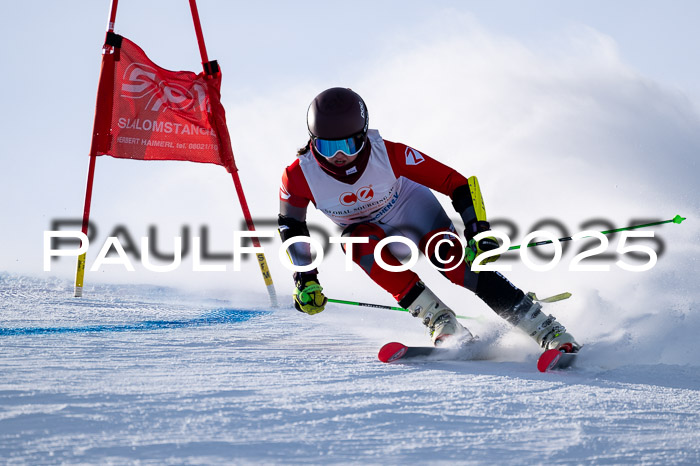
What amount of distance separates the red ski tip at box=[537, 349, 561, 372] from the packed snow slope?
0.06 metres

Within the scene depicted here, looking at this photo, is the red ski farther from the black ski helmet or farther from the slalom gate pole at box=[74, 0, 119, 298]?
the slalom gate pole at box=[74, 0, 119, 298]

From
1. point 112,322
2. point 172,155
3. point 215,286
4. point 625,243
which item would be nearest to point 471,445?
point 112,322

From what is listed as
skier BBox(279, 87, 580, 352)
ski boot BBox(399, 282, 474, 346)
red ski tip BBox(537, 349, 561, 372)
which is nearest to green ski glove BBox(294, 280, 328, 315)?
skier BBox(279, 87, 580, 352)

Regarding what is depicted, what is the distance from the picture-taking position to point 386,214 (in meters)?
3.68

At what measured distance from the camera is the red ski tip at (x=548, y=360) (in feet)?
9.30

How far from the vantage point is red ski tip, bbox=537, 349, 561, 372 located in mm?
2834

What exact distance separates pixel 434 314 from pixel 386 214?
614 mm

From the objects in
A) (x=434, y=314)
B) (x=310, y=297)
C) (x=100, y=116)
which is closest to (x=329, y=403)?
(x=310, y=297)

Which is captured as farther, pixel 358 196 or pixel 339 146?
pixel 358 196

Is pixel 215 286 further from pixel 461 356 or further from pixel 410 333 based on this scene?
pixel 461 356

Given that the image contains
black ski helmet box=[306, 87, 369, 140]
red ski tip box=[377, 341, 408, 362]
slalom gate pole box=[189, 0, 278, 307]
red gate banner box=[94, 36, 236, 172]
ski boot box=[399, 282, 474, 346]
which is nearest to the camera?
red ski tip box=[377, 341, 408, 362]

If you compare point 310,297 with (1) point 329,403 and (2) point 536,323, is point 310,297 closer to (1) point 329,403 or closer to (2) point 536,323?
(2) point 536,323

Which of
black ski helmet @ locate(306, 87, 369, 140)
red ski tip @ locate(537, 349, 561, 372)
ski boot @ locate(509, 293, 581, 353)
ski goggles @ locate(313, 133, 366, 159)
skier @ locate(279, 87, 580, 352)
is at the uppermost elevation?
black ski helmet @ locate(306, 87, 369, 140)

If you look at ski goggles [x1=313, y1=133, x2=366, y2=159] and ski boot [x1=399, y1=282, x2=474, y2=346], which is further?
ski boot [x1=399, y1=282, x2=474, y2=346]
